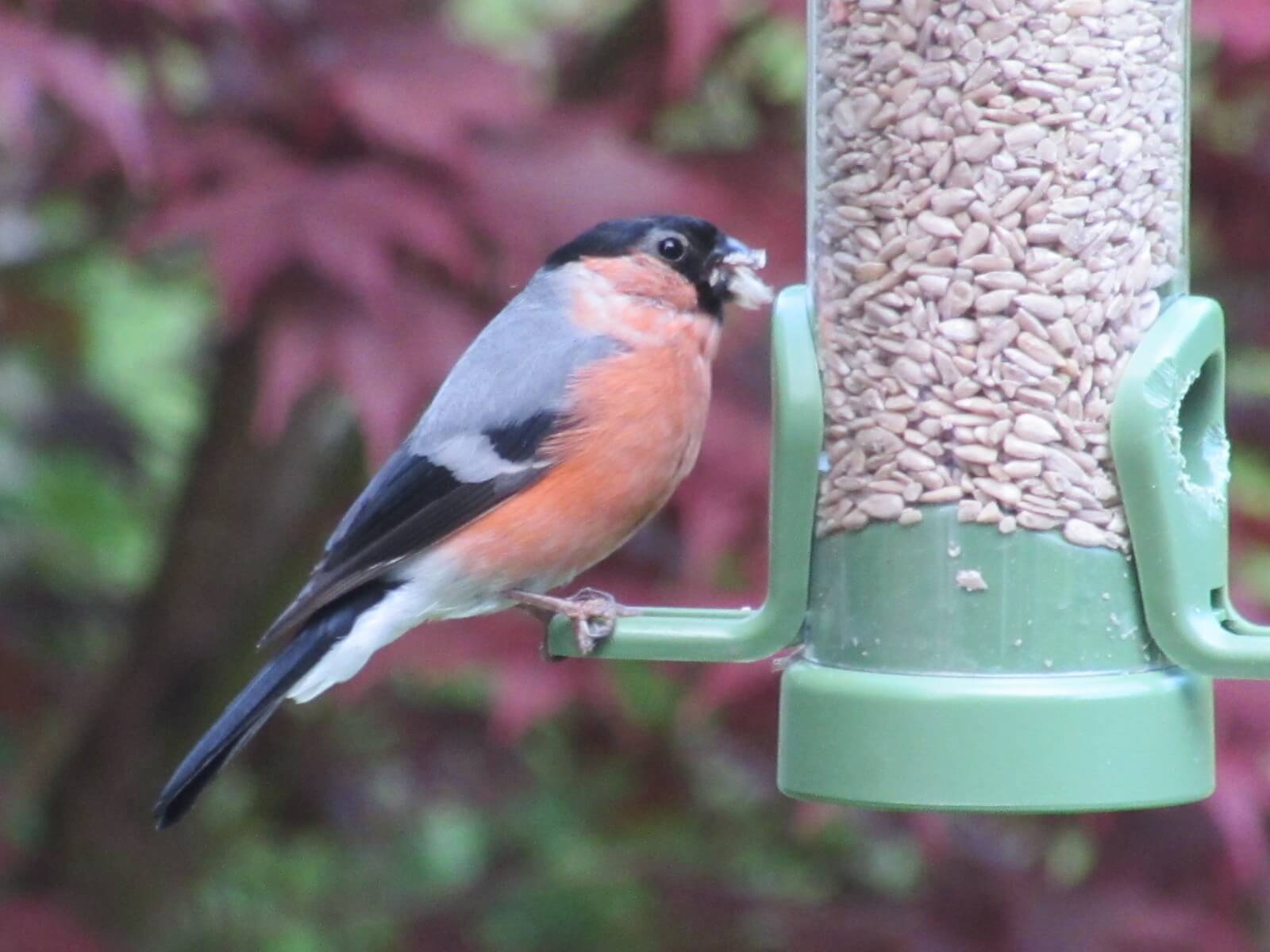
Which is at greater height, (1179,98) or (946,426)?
(1179,98)

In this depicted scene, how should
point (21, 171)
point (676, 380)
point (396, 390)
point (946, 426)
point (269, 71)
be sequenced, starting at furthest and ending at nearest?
point (21, 171) → point (269, 71) → point (396, 390) → point (676, 380) → point (946, 426)

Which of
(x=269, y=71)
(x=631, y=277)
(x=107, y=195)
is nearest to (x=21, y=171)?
(x=107, y=195)

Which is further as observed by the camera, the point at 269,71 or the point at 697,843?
the point at 697,843

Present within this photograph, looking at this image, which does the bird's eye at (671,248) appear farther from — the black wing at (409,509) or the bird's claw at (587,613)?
the bird's claw at (587,613)

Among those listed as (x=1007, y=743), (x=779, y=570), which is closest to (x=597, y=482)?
(x=779, y=570)

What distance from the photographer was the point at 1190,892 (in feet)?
13.0

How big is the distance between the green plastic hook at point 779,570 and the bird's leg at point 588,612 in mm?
17

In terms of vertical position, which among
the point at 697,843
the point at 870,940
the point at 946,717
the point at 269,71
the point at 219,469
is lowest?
the point at 697,843

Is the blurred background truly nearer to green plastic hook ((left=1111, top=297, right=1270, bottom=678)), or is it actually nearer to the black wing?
the black wing

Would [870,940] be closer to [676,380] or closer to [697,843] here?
[697,843]

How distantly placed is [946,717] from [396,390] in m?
1.41

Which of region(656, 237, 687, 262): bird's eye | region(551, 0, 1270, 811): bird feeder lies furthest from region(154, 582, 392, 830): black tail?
region(656, 237, 687, 262): bird's eye

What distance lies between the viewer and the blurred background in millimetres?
3699

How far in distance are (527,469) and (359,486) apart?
1.49 metres
